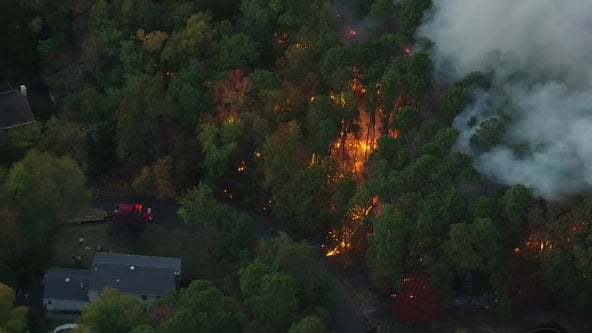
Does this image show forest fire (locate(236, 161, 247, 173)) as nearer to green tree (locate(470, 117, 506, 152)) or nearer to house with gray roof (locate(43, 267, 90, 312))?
house with gray roof (locate(43, 267, 90, 312))

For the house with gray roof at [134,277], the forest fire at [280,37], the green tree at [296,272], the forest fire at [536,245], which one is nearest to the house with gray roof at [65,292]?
the house with gray roof at [134,277]

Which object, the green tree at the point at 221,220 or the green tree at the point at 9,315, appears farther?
the green tree at the point at 221,220

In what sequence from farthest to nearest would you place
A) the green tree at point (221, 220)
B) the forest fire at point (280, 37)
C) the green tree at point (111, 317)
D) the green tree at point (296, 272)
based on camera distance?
the forest fire at point (280, 37) < the green tree at point (221, 220) < the green tree at point (296, 272) < the green tree at point (111, 317)

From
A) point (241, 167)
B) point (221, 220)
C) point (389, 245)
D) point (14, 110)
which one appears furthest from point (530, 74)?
point (14, 110)

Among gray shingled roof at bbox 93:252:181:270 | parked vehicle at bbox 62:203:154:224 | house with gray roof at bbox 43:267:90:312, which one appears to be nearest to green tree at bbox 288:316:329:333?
gray shingled roof at bbox 93:252:181:270

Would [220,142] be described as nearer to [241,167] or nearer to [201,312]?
[241,167]

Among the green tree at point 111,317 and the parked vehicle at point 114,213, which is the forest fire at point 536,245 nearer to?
the green tree at point 111,317

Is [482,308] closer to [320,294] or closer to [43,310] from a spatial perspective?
[320,294]
